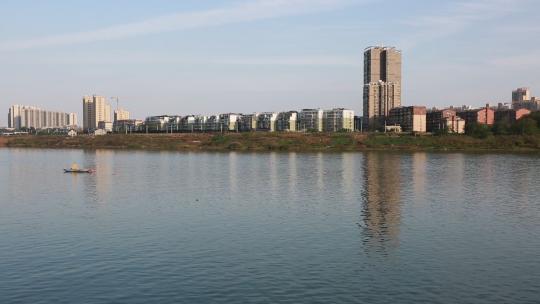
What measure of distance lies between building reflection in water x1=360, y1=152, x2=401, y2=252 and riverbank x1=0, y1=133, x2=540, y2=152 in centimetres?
7468

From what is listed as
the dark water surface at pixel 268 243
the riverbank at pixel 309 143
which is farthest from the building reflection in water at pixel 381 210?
the riverbank at pixel 309 143

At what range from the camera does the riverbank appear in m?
142

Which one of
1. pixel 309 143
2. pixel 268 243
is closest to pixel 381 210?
pixel 268 243

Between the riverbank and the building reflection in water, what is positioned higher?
the riverbank

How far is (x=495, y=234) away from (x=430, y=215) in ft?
22.5

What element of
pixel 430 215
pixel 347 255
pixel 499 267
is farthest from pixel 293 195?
pixel 499 267

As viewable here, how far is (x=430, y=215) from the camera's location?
131 ft

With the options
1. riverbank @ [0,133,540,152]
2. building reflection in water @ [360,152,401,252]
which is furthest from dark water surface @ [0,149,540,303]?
riverbank @ [0,133,540,152]

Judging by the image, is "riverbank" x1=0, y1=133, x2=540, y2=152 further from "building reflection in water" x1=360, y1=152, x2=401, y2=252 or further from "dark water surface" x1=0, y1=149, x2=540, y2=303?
"dark water surface" x1=0, y1=149, x2=540, y2=303

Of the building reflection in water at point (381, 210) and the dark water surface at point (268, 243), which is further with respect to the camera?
the building reflection in water at point (381, 210)

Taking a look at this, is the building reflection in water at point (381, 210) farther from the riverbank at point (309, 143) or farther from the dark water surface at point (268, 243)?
the riverbank at point (309, 143)

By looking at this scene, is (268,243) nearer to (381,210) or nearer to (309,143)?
(381,210)

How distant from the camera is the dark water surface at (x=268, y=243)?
2180 centimetres

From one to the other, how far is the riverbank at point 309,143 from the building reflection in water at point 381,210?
74676 mm
